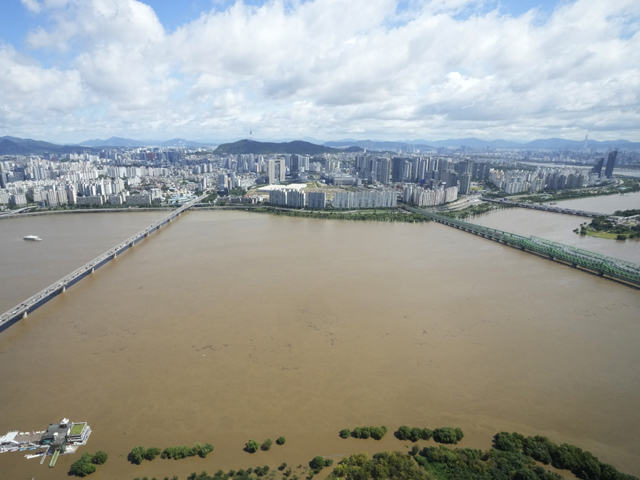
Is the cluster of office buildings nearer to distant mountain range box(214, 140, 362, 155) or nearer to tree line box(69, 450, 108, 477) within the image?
tree line box(69, 450, 108, 477)

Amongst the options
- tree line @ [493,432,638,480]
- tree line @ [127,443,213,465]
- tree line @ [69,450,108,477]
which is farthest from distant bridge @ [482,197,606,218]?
tree line @ [69,450,108,477]

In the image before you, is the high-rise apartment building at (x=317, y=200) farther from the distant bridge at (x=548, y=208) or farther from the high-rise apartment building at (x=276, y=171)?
the distant bridge at (x=548, y=208)

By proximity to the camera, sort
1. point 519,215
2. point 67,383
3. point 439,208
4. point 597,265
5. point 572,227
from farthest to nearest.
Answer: point 439,208, point 519,215, point 572,227, point 597,265, point 67,383

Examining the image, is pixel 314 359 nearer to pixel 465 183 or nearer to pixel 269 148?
pixel 465 183

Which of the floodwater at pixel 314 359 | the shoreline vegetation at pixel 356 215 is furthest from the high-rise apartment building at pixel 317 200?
the floodwater at pixel 314 359

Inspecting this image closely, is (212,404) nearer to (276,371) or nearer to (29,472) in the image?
Answer: (276,371)

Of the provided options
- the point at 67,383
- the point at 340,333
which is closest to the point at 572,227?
the point at 340,333
